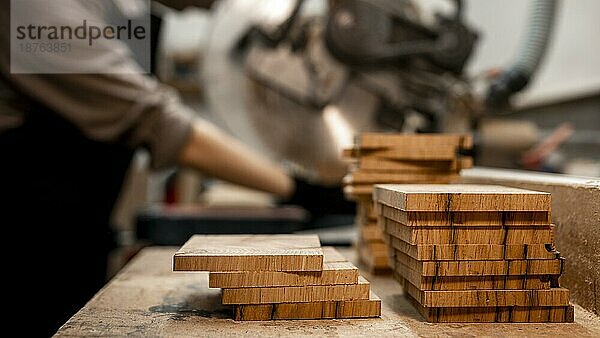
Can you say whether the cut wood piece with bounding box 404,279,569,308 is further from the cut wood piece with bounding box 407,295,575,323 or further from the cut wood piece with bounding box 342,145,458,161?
the cut wood piece with bounding box 342,145,458,161

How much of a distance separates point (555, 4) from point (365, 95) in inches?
24.4

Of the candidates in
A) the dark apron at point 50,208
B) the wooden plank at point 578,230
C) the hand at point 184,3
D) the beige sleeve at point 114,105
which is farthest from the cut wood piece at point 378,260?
the hand at point 184,3

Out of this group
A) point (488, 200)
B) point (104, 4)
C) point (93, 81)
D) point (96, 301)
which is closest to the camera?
point (488, 200)

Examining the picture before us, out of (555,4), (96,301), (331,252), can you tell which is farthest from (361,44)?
(96,301)

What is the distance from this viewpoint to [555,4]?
1.67m

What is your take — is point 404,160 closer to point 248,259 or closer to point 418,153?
point 418,153

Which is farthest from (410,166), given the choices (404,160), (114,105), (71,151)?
(71,151)

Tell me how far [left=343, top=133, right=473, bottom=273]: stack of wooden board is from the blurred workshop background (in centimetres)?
65

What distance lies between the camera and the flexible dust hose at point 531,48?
1.67 metres

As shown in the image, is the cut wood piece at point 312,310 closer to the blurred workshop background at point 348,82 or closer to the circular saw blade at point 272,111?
the blurred workshop background at point 348,82

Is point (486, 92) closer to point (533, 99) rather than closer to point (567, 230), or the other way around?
point (567, 230)

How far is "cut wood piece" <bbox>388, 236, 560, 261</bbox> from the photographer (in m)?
0.84

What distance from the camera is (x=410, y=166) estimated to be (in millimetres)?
1168

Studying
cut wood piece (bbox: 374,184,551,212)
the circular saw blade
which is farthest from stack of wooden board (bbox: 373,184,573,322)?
the circular saw blade
